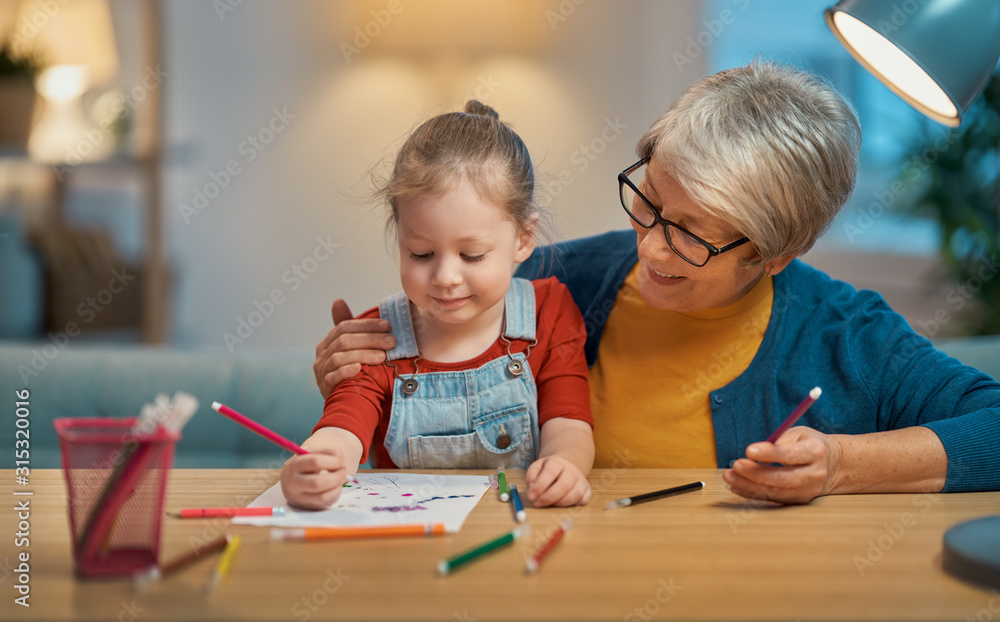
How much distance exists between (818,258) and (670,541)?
11.4 ft

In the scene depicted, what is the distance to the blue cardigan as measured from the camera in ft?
4.42

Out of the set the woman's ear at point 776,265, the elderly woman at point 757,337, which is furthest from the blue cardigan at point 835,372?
the woman's ear at point 776,265

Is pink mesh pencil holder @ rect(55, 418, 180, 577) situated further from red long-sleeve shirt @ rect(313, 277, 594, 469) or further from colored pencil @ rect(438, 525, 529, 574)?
red long-sleeve shirt @ rect(313, 277, 594, 469)

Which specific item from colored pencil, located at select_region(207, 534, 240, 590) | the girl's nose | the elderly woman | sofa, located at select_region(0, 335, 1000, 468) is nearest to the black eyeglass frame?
the elderly woman

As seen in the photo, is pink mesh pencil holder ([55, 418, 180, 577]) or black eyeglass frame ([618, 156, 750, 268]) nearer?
pink mesh pencil holder ([55, 418, 180, 577])

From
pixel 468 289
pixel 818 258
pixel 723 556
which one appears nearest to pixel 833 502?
pixel 723 556

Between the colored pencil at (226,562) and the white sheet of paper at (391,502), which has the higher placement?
the white sheet of paper at (391,502)

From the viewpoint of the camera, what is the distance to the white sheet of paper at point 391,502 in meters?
0.99

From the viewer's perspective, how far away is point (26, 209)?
13.4ft

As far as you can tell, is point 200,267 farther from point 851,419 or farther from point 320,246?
point 851,419

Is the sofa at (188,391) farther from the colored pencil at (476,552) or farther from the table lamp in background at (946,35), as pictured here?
the table lamp in background at (946,35)

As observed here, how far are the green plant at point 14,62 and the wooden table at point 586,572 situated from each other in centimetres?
345
